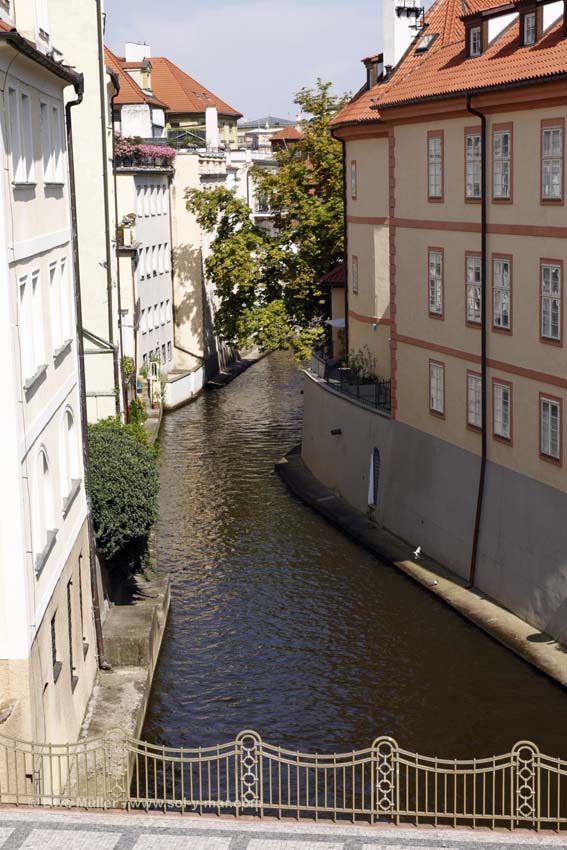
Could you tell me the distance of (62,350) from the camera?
74.1 ft

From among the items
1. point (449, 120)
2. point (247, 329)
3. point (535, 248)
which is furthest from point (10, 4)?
point (247, 329)

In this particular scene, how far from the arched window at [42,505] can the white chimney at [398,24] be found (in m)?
24.3

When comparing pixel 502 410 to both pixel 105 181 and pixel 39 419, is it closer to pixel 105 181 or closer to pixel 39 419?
pixel 105 181

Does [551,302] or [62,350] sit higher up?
[551,302]

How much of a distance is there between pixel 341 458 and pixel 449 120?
42.1 feet

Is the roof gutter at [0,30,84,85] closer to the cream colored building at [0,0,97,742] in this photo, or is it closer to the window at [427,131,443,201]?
the cream colored building at [0,0,97,742]

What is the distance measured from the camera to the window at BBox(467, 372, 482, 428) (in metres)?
31.2

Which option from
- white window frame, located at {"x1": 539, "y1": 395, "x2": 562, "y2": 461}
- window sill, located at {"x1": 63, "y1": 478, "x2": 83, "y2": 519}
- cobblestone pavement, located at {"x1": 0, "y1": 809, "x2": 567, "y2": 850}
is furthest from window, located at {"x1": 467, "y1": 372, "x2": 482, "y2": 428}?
cobblestone pavement, located at {"x1": 0, "y1": 809, "x2": 567, "y2": 850}

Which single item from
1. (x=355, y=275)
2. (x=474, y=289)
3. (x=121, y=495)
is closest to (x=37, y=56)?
(x=121, y=495)

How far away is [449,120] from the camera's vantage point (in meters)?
31.8

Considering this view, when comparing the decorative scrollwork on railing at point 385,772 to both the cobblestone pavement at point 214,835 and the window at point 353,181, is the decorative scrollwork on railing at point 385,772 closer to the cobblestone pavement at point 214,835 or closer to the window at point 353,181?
the cobblestone pavement at point 214,835

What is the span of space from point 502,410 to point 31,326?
42.4 ft

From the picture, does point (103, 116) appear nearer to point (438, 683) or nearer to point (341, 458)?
point (341, 458)

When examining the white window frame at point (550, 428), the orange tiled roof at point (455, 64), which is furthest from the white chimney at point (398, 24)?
the white window frame at point (550, 428)
